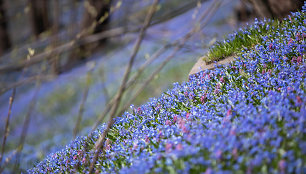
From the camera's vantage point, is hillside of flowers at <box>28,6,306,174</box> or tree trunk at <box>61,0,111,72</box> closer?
hillside of flowers at <box>28,6,306,174</box>

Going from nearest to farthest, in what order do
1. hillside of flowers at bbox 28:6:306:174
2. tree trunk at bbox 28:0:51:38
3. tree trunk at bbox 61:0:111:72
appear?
hillside of flowers at bbox 28:6:306:174 < tree trunk at bbox 61:0:111:72 < tree trunk at bbox 28:0:51:38

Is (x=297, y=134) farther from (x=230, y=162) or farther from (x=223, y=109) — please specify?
(x=223, y=109)

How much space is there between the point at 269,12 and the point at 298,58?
3.31 m

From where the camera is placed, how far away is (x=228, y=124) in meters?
2.35

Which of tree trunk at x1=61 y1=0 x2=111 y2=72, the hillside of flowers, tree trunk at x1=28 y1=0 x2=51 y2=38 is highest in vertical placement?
tree trunk at x1=28 y1=0 x2=51 y2=38

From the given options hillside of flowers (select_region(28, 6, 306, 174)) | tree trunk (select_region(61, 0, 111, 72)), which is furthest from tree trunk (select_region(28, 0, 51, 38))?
hillside of flowers (select_region(28, 6, 306, 174))

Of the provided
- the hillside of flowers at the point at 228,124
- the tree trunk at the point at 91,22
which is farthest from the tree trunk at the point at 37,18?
the hillside of flowers at the point at 228,124

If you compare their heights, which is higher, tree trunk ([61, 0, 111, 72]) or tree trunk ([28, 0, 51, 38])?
tree trunk ([28, 0, 51, 38])

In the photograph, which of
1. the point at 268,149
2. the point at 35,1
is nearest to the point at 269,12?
the point at 268,149

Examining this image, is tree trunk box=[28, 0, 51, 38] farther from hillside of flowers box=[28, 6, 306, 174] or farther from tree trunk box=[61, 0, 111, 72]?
hillside of flowers box=[28, 6, 306, 174]

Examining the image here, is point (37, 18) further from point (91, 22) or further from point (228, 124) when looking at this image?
point (228, 124)

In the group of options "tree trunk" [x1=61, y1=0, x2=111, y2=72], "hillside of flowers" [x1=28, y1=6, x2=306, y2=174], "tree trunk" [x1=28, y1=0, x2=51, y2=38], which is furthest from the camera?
"tree trunk" [x1=28, y1=0, x2=51, y2=38]

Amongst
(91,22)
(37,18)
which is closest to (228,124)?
(91,22)

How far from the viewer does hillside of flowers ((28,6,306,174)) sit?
1946 millimetres
